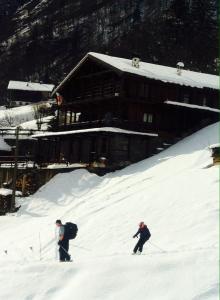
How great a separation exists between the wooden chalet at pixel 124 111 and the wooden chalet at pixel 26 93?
46.6 meters

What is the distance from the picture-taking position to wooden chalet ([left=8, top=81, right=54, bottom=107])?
3622 inches

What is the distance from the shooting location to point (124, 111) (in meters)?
40.2

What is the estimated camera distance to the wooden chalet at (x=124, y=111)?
125ft

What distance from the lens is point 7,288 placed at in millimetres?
15922

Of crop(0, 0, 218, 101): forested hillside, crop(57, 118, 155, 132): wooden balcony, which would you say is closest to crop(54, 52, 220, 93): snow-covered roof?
crop(57, 118, 155, 132): wooden balcony

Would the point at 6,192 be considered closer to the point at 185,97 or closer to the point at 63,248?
the point at 185,97

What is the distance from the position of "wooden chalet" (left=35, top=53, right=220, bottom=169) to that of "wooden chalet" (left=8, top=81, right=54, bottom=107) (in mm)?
46575

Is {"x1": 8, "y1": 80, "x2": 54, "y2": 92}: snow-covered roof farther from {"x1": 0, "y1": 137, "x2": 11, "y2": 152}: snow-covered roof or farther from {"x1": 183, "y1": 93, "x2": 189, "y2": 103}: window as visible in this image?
{"x1": 183, "y1": 93, "x2": 189, "y2": 103}: window

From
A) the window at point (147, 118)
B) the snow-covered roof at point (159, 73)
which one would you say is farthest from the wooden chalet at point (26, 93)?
the window at point (147, 118)

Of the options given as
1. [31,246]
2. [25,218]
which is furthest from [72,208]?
[31,246]

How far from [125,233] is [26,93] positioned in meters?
73.0

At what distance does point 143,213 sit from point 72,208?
278 inches

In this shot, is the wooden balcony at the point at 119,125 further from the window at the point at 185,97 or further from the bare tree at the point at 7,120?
the bare tree at the point at 7,120

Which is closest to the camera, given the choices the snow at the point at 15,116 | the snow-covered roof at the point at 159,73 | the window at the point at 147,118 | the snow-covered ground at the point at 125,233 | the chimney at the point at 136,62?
the snow-covered ground at the point at 125,233
